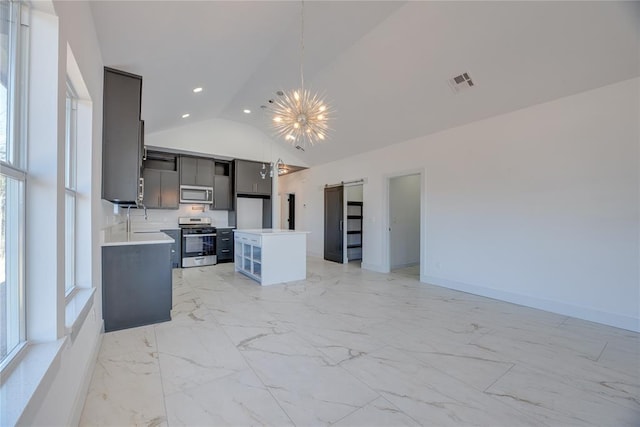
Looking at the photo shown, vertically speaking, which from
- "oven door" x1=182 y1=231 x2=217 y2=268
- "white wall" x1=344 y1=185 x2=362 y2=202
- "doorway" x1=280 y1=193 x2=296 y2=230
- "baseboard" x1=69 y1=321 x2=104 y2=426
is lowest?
"baseboard" x1=69 y1=321 x2=104 y2=426

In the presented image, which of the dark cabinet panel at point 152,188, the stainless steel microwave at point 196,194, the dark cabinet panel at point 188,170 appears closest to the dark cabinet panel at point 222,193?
the stainless steel microwave at point 196,194

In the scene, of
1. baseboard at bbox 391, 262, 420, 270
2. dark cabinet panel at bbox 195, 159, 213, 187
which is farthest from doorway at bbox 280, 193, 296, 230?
baseboard at bbox 391, 262, 420, 270

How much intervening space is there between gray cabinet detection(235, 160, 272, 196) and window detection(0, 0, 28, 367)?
561 centimetres

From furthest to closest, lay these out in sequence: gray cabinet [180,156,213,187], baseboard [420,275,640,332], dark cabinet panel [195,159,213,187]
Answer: dark cabinet panel [195,159,213,187] → gray cabinet [180,156,213,187] → baseboard [420,275,640,332]

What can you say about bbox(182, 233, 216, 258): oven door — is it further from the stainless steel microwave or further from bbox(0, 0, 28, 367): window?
bbox(0, 0, 28, 367): window

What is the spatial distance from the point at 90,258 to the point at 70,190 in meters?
0.56

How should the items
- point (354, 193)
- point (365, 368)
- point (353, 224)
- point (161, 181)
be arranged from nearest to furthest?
point (365, 368) < point (161, 181) < point (353, 224) < point (354, 193)

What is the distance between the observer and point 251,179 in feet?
22.7

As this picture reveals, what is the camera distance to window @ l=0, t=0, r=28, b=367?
41.7 inches

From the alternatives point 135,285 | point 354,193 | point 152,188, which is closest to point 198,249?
point 152,188

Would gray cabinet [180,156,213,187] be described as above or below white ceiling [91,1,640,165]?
below

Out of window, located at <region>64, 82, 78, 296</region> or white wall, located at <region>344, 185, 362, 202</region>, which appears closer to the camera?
window, located at <region>64, 82, 78, 296</region>

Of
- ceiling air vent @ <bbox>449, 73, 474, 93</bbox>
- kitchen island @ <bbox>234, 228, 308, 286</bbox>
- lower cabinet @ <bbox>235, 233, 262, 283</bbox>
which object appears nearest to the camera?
ceiling air vent @ <bbox>449, 73, 474, 93</bbox>

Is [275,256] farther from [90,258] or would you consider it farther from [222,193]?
[222,193]
